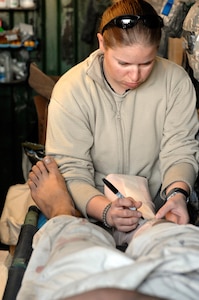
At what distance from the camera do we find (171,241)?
1.45 metres

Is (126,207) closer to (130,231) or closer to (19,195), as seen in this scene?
(130,231)

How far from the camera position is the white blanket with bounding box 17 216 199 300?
124 cm

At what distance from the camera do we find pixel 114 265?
1302 mm

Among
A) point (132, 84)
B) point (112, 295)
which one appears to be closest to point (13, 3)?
point (132, 84)

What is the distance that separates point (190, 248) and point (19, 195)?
4.91 feet

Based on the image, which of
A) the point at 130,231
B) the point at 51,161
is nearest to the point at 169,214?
the point at 130,231

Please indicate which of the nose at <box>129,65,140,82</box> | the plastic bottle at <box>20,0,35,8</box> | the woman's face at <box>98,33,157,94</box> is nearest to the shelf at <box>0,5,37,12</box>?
the plastic bottle at <box>20,0,35,8</box>

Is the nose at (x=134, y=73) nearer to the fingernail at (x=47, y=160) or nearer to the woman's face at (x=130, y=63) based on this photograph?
the woman's face at (x=130, y=63)

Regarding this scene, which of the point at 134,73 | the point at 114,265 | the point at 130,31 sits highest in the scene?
the point at 130,31

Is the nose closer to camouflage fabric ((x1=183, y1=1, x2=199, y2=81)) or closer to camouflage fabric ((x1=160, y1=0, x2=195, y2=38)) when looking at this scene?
camouflage fabric ((x1=183, y1=1, x2=199, y2=81))

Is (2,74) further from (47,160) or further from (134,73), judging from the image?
(134,73)

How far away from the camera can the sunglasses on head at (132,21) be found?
6.40 ft

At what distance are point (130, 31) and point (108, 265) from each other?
3.07 feet

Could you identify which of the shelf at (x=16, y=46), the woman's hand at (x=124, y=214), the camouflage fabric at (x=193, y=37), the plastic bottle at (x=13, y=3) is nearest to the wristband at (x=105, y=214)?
the woman's hand at (x=124, y=214)
